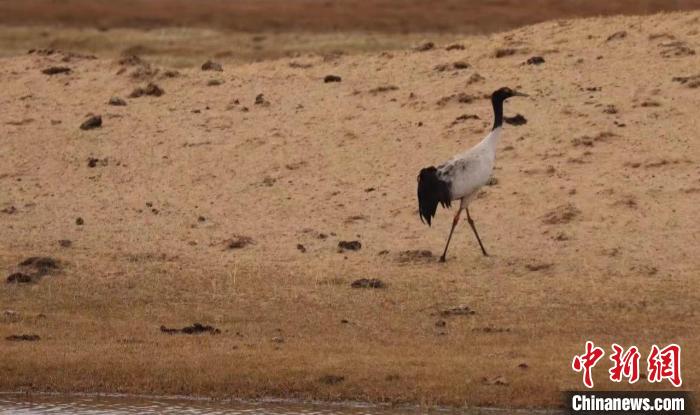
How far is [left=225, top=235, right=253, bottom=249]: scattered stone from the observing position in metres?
15.4

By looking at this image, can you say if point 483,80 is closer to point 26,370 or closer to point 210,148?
point 210,148

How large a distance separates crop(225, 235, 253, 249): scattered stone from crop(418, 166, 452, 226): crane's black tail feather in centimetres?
181

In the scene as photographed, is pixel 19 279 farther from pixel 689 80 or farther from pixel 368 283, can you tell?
pixel 689 80

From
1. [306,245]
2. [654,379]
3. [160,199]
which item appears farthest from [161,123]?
[654,379]

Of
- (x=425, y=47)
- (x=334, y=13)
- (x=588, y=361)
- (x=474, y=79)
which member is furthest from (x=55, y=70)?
(x=334, y=13)

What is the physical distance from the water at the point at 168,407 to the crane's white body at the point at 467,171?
4.32 m

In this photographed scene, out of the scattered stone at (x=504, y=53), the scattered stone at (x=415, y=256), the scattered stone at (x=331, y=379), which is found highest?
the scattered stone at (x=504, y=53)

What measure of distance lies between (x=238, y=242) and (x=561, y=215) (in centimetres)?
311

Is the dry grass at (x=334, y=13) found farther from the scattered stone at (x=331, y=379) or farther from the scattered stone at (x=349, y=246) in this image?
the scattered stone at (x=331, y=379)

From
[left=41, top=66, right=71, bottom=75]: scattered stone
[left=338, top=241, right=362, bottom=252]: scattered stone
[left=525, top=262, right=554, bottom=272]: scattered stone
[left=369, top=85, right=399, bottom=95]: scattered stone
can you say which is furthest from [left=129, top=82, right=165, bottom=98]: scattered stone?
[left=525, top=262, right=554, bottom=272]: scattered stone

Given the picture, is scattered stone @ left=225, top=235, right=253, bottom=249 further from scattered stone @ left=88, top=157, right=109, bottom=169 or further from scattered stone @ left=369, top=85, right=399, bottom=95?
scattered stone @ left=369, top=85, right=399, bottom=95

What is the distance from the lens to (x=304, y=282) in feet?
45.9

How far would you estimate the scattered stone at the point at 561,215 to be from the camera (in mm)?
15539

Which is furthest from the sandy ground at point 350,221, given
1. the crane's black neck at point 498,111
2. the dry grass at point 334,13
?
the dry grass at point 334,13
